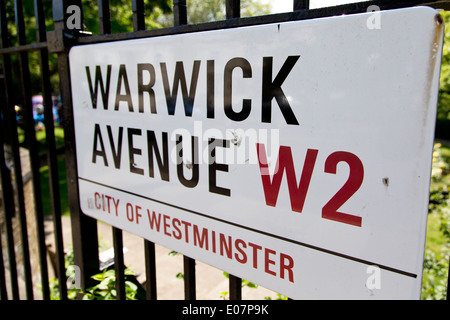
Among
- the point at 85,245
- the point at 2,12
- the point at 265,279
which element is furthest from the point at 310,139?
the point at 2,12

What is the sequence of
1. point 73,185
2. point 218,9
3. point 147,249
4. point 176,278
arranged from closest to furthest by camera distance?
point 147,249, point 73,185, point 176,278, point 218,9

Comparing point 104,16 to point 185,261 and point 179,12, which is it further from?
point 185,261

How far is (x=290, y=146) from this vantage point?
40.6 inches

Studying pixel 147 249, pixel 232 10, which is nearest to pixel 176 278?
pixel 147 249

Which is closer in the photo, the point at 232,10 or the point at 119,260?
the point at 232,10

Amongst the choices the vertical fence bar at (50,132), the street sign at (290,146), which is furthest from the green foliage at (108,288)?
the street sign at (290,146)

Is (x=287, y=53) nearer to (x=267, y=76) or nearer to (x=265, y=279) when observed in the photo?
→ (x=267, y=76)

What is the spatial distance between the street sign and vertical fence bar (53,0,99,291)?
348mm

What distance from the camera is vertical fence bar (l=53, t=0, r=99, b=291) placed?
1679 mm

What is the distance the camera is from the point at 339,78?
0.93 m

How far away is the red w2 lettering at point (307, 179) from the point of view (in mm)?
934

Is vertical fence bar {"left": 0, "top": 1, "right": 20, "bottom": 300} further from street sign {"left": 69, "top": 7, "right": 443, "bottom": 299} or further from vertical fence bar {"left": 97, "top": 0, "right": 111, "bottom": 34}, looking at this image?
street sign {"left": 69, "top": 7, "right": 443, "bottom": 299}

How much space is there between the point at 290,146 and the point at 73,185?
1205mm
